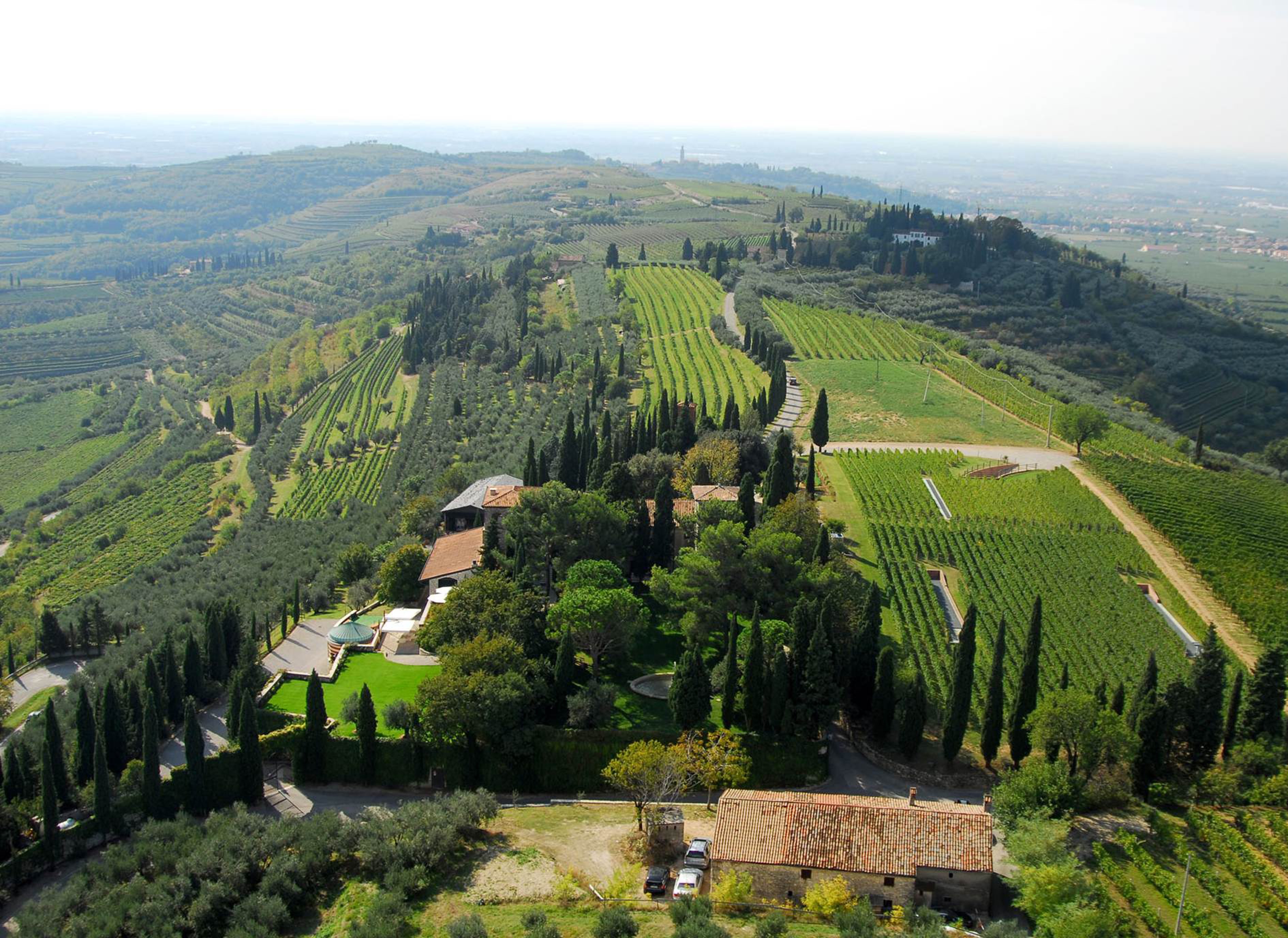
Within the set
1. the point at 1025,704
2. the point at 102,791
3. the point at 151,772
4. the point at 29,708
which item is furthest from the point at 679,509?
the point at 29,708

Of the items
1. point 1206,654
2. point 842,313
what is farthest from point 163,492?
point 1206,654

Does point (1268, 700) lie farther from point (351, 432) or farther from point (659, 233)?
point (659, 233)

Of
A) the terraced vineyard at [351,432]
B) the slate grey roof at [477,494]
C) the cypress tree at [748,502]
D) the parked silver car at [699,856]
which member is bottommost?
the terraced vineyard at [351,432]

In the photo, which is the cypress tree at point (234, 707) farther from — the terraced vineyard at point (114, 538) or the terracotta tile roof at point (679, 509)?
the terraced vineyard at point (114, 538)

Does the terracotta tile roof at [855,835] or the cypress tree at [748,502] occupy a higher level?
A: the cypress tree at [748,502]

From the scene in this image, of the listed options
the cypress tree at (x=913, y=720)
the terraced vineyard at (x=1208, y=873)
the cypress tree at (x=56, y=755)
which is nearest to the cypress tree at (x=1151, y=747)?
the terraced vineyard at (x=1208, y=873)
